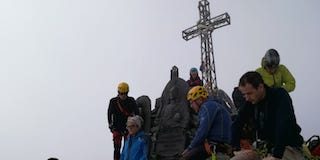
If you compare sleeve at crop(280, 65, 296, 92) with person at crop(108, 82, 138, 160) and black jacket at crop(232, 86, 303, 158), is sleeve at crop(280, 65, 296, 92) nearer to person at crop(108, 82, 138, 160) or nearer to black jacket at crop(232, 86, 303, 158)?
black jacket at crop(232, 86, 303, 158)

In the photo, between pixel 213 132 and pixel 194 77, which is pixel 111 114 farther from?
pixel 213 132

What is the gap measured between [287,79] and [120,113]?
4.67 meters

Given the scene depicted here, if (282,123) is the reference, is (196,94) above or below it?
above

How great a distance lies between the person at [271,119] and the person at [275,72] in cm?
299

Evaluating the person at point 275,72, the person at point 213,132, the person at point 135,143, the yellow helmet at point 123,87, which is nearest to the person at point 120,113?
the yellow helmet at point 123,87

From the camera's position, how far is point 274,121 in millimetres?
5395

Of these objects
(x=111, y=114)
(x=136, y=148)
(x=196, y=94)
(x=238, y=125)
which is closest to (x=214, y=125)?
(x=196, y=94)

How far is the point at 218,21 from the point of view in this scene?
77.1ft

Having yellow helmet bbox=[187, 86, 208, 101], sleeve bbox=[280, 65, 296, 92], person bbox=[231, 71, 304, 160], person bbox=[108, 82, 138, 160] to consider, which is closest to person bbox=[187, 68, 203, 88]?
person bbox=[108, 82, 138, 160]

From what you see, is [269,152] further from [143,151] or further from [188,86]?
[188,86]

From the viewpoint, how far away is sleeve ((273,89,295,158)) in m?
5.09

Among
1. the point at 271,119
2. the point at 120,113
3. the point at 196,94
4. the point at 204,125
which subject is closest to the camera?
the point at 271,119

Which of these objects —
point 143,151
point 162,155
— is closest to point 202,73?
point 162,155

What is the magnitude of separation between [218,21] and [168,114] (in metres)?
12.0
